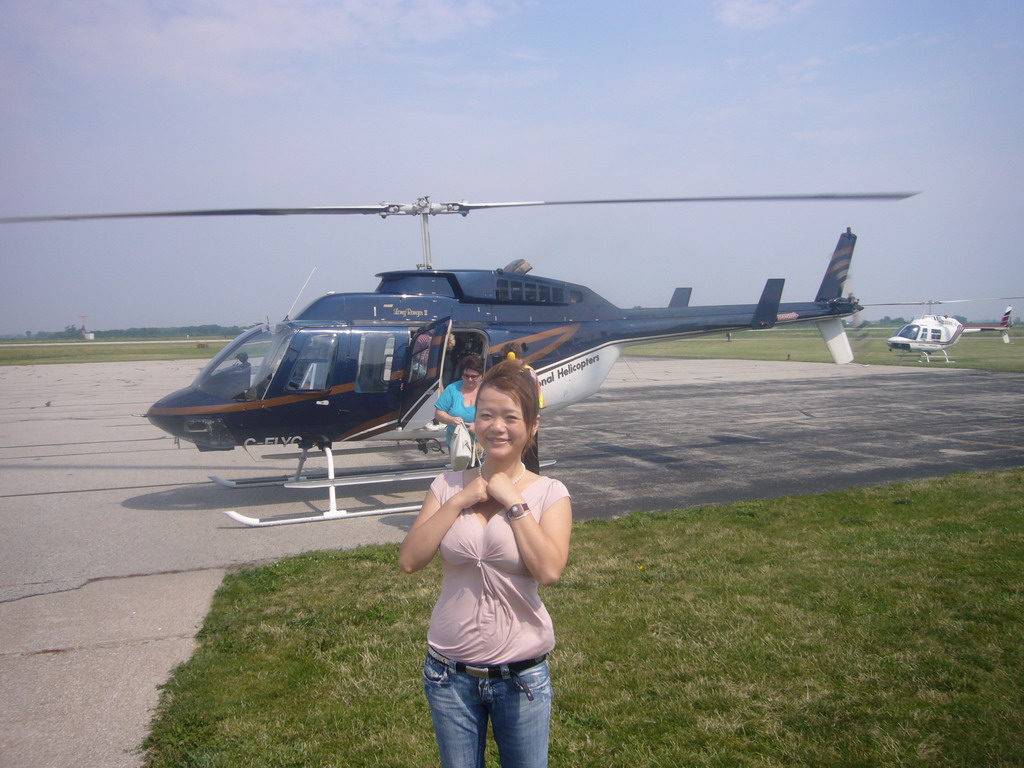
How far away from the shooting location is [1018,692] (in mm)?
3785

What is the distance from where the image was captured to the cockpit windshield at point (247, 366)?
8.15 metres

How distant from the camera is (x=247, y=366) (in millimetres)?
8281

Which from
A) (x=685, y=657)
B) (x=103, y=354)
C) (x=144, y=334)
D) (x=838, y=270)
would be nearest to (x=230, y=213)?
(x=685, y=657)

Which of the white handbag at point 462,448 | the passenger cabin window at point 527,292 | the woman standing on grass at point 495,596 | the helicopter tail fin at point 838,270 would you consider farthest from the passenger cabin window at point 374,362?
the helicopter tail fin at point 838,270

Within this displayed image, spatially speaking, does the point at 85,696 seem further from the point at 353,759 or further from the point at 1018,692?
the point at 1018,692

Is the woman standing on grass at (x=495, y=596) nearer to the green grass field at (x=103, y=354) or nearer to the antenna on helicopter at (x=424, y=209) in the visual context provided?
the antenna on helicopter at (x=424, y=209)

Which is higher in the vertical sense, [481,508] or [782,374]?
[481,508]

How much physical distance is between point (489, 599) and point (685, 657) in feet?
8.27

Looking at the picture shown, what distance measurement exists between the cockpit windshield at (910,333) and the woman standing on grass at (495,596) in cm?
3652

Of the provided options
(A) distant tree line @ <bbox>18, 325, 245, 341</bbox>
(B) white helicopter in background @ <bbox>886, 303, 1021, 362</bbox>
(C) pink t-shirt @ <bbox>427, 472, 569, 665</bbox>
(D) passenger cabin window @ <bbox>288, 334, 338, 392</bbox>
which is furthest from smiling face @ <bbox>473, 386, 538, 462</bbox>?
(A) distant tree line @ <bbox>18, 325, 245, 341</bbox>

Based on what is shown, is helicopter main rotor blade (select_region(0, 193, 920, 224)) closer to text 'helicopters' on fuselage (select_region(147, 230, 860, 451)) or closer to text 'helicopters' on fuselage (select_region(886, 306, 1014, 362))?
text 'helicopters' on fuselage (select_region(147, 230, 860, 451))

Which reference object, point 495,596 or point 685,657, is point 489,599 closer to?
point 495,596

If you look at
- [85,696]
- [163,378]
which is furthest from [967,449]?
[163,378]

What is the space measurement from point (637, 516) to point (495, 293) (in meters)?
3.40
